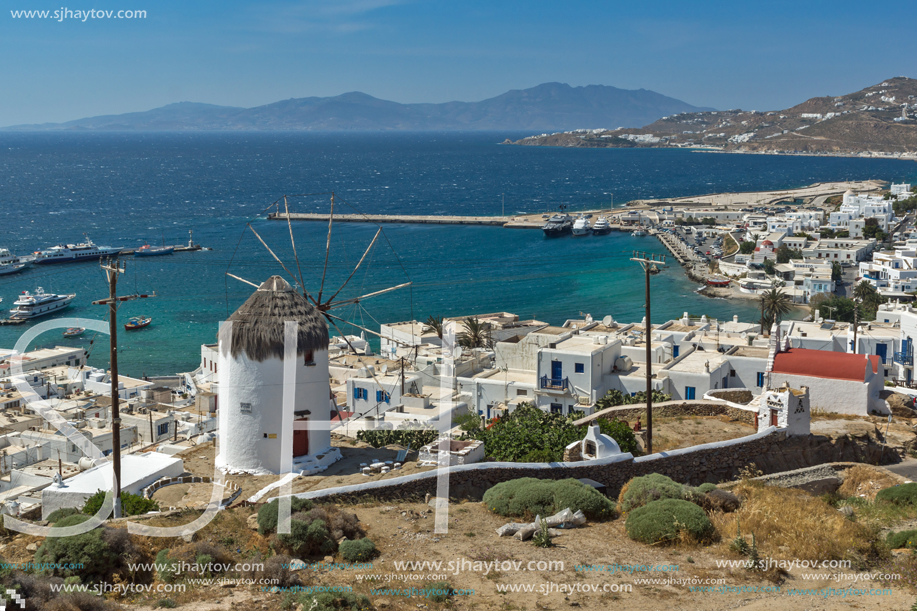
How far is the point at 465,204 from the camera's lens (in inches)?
6973

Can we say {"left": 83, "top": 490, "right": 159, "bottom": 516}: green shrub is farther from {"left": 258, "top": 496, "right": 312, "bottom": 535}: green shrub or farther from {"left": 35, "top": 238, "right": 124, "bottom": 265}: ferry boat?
{"left": 35, "top": 238, "right": 124, "bottom": 265}: ferry boat

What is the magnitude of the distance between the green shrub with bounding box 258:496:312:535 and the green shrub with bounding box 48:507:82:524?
4.00 m

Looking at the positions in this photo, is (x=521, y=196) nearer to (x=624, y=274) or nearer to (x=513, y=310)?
(x=624, y=274)

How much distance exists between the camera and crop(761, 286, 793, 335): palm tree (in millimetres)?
61969

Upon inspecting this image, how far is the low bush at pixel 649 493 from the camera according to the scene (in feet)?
53.8

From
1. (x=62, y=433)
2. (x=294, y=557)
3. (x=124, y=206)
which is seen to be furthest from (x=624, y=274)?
(x=124, y=206)

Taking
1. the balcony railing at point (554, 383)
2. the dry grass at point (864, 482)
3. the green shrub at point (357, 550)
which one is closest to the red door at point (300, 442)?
the green shrub at point (357, 550)

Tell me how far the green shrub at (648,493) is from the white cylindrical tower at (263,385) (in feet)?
26.2

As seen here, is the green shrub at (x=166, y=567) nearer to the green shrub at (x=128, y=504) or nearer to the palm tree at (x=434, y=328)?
the green shrub at (x=128, y=504)

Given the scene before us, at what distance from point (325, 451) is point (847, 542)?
474 inches

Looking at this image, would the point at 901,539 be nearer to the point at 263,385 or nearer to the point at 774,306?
the point at 263,385

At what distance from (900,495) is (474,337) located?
38.3 metres

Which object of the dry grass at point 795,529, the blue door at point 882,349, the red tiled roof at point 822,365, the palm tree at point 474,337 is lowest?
the palm tree at point 474,337

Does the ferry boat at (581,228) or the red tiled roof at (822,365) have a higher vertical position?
the ferry boat at (581,228)
